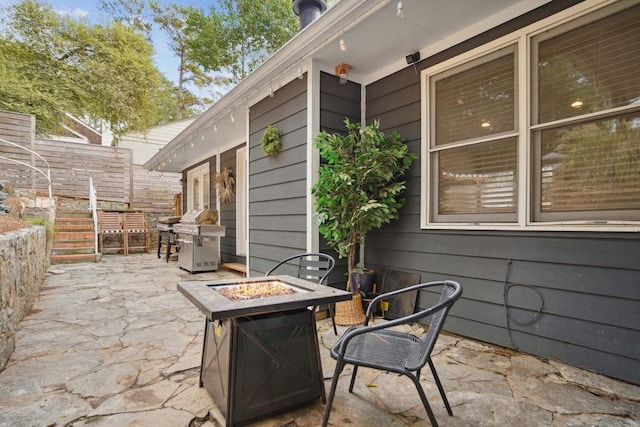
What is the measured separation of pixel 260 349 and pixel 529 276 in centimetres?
196

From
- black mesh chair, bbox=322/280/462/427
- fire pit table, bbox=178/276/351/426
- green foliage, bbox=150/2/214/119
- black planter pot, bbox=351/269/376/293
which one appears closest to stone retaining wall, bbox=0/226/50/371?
fire pit table, bbox=178/276/351/426

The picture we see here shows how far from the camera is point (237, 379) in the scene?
150cm

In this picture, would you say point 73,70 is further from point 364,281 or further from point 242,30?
point 364,281

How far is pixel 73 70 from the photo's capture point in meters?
10.1

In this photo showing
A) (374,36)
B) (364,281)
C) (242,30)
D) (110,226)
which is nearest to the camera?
(374,36)

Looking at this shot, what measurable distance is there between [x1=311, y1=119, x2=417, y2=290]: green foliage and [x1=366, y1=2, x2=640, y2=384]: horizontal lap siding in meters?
0.27

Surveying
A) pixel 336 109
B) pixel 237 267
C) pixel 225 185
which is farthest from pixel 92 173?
pixel 336 109

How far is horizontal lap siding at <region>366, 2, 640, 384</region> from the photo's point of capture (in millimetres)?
1970

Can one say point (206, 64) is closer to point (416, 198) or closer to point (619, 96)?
point (416, 198)

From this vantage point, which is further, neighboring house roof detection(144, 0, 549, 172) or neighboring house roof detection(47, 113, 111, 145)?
neighboring house roof detection(47, 113, 111, 145)

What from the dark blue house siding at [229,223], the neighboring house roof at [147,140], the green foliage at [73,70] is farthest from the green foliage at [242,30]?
the dark blue house siding at [229,223]

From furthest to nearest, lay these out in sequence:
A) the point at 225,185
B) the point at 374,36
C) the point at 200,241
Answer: the point at 225,185 < the point at 200,241 < the point at 374,36

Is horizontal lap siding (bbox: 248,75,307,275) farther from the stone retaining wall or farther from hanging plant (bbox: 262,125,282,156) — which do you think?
the stone retaining wall

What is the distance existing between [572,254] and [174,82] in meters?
14.8
